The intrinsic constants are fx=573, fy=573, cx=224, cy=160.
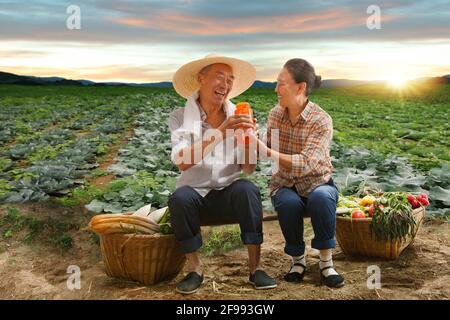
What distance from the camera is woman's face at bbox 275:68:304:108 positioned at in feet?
12.6

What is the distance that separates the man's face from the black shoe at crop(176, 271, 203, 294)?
3.86 feet

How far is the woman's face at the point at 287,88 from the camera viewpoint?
3830 mm

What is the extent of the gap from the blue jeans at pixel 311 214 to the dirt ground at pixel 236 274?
30 centimetres

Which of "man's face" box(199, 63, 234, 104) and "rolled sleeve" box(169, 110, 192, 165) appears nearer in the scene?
"rolled sleeve" box(169, 110, 192, 165)

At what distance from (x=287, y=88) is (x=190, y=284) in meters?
1.45

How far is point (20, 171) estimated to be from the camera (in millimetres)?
7562

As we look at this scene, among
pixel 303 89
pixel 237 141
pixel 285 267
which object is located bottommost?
pixel 285 267

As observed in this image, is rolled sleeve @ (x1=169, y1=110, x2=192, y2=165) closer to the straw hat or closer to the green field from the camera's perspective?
the straw hat

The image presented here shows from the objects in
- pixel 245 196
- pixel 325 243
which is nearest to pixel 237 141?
pixel 245 196

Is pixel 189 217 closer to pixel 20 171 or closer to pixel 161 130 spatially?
pixel 20 171

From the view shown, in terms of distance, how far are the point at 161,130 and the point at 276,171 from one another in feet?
27.2


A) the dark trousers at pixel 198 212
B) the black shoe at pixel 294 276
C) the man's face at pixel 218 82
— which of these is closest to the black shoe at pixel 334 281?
the black shoe at pixel 294 276

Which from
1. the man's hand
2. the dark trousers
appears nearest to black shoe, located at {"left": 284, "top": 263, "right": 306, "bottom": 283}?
the dark trousers

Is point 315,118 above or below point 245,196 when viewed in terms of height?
above
